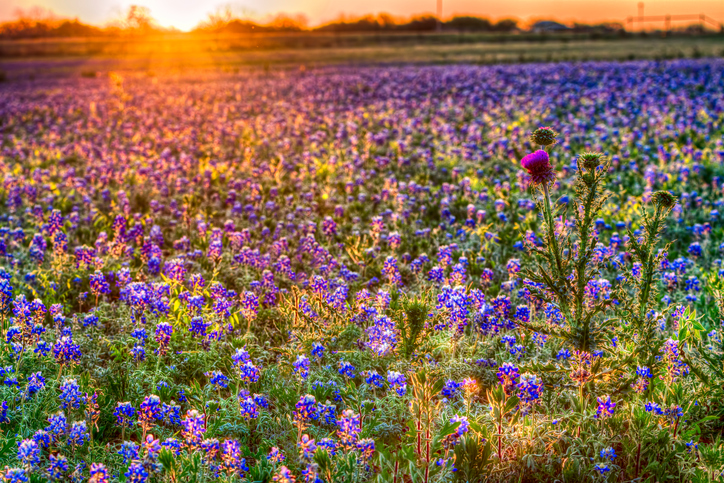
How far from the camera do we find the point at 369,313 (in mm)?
4402

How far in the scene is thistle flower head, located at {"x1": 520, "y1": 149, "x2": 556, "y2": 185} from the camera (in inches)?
119

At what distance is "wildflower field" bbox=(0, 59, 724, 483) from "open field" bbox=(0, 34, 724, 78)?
2172 centimetres

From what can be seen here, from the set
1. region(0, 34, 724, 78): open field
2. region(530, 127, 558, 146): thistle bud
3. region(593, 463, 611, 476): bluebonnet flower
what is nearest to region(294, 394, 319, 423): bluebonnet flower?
region(593, 463, 611, 476): bluebonnet flower

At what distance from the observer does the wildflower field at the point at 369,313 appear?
3.14 m

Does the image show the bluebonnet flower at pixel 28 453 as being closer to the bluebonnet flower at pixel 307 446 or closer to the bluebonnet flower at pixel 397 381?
the bluebonnet flower at pixel 307 446

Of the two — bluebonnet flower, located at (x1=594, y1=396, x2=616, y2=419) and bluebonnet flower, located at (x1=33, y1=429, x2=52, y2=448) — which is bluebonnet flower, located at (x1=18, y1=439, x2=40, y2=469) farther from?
bluebonnet flower, located at (x1=594, y1=396, x2=616, y2=419)

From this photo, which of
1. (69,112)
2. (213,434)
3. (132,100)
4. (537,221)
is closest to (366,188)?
(537,221)

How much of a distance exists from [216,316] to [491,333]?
7.62 ft

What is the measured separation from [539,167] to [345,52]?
40109mm

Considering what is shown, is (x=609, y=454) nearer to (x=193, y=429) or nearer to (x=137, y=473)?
(x=193, y=429)

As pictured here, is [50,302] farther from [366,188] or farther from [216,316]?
[366,188]

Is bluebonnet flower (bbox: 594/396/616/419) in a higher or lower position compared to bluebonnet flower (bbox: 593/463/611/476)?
higher

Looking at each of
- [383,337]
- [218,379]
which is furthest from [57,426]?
[383,337]

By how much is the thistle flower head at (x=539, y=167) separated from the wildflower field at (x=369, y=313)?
0.04ft
